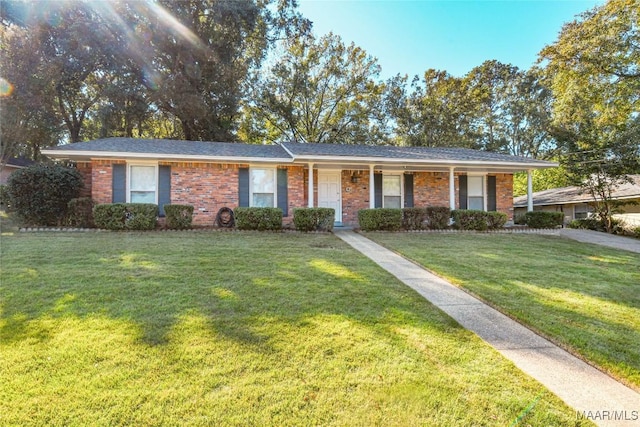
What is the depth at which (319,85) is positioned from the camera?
2500cm

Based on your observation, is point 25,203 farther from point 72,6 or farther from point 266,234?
point 72,6

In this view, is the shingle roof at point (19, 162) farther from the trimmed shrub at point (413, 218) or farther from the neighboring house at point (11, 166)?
the trimmed shrub at point (413, 218)

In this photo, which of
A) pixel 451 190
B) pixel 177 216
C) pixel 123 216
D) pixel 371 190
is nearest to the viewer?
pixel 123 216

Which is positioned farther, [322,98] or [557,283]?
[322,98]

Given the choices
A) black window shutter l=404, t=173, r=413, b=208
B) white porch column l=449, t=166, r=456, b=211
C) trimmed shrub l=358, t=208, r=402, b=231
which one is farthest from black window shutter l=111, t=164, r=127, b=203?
white porch column l=449, t=166, r=456, b=211

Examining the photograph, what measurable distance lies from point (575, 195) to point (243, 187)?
62.1ft

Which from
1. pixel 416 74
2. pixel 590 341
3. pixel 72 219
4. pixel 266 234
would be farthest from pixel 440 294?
pixel 416 74

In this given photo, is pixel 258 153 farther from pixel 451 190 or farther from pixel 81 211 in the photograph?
pixel 451 190

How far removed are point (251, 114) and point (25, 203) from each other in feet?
54.8

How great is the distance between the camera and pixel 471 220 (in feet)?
38.0

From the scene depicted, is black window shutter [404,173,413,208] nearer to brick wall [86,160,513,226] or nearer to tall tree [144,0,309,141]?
brick wall [86,160,513,226]

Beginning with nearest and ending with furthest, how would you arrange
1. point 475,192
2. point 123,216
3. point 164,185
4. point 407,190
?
point 123,216 < point 164,185 < point 407,190 < point 475,192

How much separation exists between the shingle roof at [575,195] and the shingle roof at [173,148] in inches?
622

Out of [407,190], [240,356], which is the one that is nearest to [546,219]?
[407,190]
